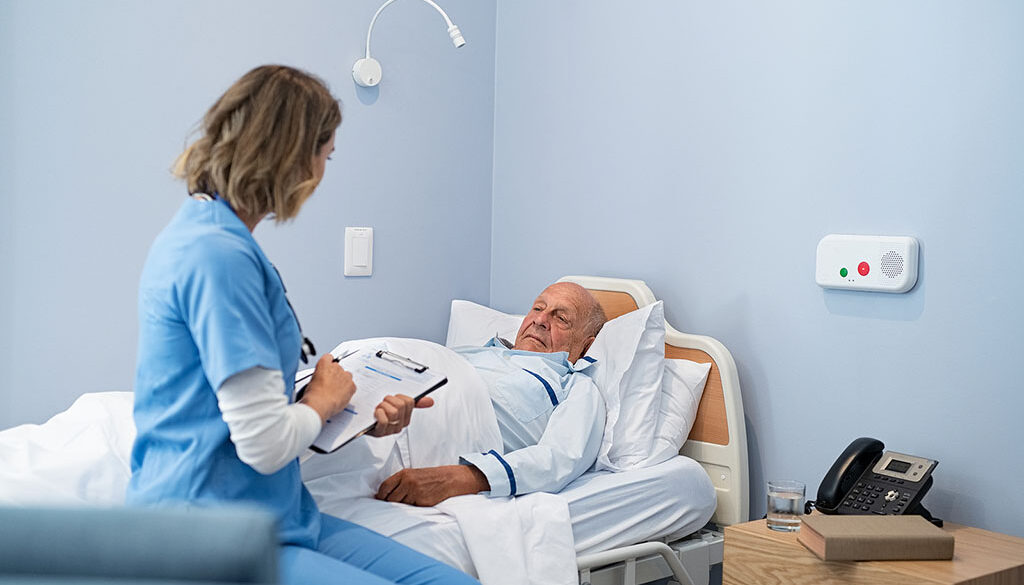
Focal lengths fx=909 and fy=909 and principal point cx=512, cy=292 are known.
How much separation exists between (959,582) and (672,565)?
0.75 meters

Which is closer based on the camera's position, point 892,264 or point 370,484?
point 370,484

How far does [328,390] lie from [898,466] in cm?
135

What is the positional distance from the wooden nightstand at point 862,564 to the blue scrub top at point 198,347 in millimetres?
1070

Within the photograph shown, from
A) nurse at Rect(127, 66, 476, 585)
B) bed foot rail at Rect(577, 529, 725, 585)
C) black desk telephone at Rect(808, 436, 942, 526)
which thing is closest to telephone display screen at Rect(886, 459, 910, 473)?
black desk telephone at Rect(808, 436, 942, 526)

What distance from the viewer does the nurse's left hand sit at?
1.71m

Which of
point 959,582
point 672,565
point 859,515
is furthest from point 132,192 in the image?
point 959,582

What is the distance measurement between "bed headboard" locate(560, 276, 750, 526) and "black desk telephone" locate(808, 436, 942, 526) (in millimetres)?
423

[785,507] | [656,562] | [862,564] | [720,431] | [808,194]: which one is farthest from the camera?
[720,431]

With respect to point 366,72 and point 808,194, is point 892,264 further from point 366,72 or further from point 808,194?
point 366,72

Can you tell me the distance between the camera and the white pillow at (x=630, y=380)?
2.49m

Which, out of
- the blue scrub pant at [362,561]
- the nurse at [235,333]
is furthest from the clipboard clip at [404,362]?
the blue scrub pant at [362,561]

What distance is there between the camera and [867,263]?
2332 millimetres

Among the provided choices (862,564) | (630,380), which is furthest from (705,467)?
(862,564)

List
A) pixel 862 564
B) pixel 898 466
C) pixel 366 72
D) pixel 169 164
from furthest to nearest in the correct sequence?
pixel 366 72 < pixel 169 164 < pixel 898 466 < pixel 862 564
